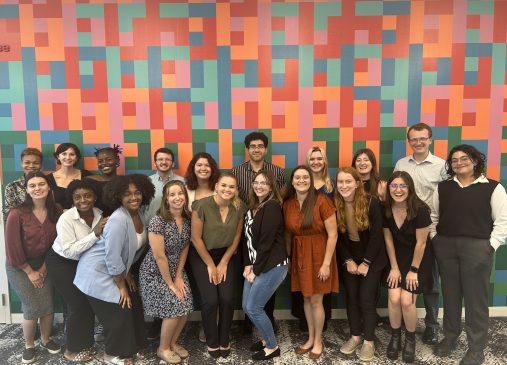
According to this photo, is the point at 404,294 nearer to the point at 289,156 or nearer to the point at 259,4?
the point at 289,156

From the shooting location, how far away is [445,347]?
2.63 m

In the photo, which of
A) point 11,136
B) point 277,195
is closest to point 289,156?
point 277,195

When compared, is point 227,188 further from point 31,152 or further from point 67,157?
point 31,152

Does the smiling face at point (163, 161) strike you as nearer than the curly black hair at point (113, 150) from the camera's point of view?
Yes

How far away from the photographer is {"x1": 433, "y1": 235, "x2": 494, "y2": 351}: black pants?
96.0 inches

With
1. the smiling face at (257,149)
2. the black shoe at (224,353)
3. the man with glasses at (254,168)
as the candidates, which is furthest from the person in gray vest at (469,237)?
the black shoe at (224,353)

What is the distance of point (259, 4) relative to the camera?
10.1 feet

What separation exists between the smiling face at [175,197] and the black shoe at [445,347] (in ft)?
7.36

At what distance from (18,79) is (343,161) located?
9.98ft

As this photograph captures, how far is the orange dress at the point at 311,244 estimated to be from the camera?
8.14ft

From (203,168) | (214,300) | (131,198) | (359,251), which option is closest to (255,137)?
(203,168)

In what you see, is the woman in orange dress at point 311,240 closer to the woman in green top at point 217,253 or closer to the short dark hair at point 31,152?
the woman in green top at point 217,253

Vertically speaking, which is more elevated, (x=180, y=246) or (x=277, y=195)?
(x=277, y=195)

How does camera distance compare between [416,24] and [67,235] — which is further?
[416,24]
